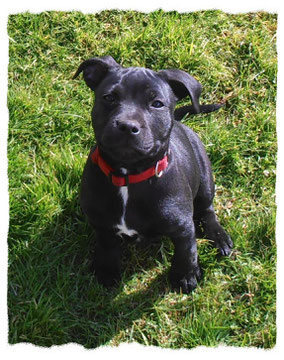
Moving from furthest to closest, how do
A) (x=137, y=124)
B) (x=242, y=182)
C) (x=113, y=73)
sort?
(x=242, y=182) < (x=113, y=73) < (x=137, y=124)

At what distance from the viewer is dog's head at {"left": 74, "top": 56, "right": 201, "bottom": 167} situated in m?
3.22

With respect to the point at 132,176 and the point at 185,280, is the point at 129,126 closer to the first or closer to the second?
the point at 132,176

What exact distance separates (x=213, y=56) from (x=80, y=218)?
2117 millimetres

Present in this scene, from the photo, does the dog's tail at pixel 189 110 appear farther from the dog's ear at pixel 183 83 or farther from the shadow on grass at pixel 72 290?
the shadow on grass at pixel 72 290

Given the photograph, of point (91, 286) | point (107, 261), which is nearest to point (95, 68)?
point (107, 261)

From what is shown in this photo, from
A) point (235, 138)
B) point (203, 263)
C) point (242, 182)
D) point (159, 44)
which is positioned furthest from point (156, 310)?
point (159, 44)

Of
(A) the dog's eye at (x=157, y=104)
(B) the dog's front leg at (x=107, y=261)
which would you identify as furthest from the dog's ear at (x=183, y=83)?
(B) the dog's front leg at (x=107, y=261)

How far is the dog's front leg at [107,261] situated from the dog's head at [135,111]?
3.06ft

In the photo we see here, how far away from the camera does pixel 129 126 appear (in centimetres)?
316

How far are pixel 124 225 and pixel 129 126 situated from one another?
2.75ft

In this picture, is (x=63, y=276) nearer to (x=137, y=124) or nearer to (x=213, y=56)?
(x=137, y=124)

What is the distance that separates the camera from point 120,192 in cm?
364

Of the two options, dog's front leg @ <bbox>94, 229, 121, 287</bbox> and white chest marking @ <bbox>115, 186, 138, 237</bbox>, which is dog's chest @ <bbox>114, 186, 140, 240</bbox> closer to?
white chest marking @ <bbox>115, 186, 138, 237</bbox>

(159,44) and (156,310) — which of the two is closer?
(156,310)
